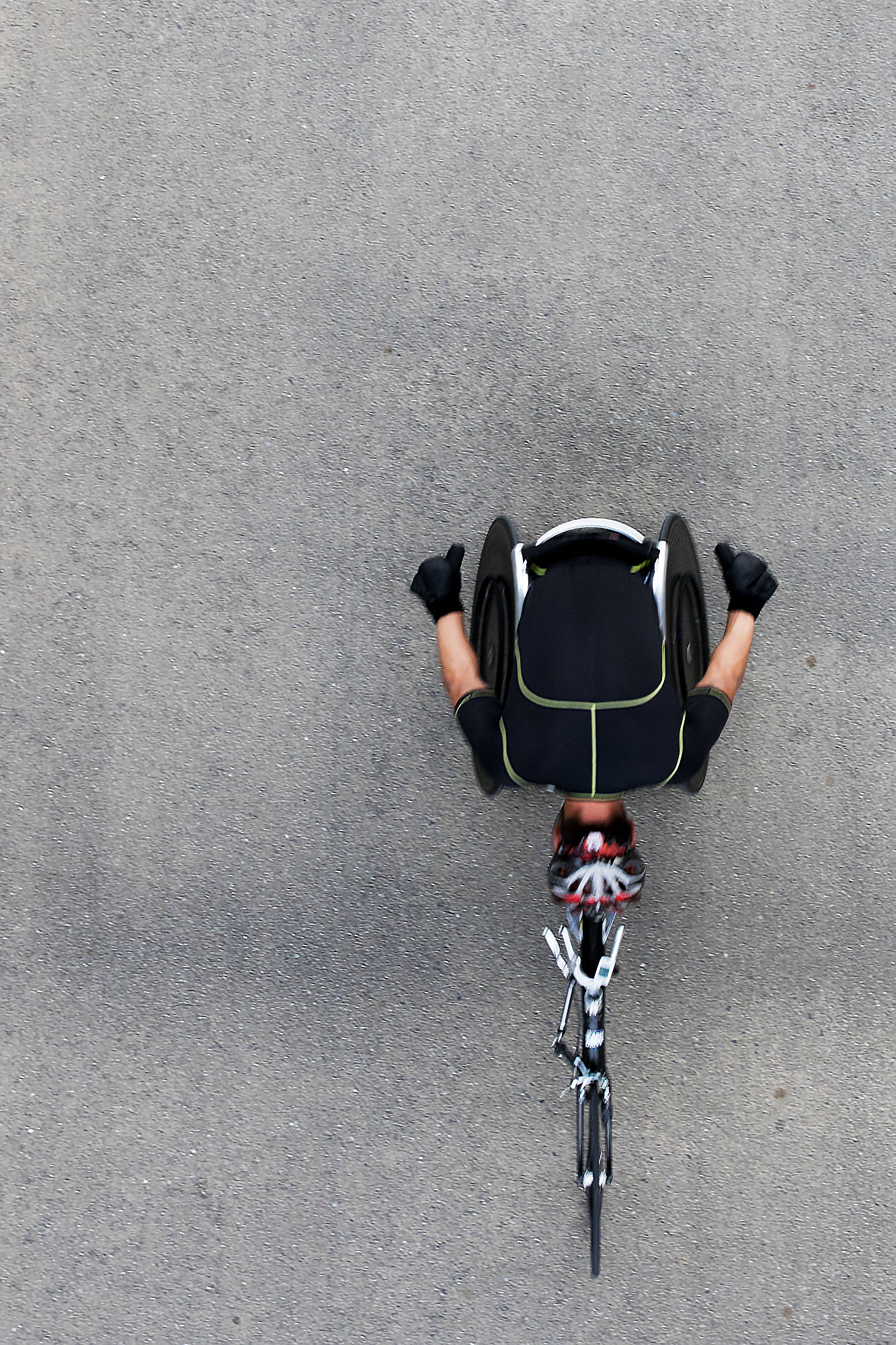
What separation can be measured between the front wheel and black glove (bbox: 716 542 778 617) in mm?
1703

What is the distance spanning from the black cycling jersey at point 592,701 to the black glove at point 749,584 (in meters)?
0.39

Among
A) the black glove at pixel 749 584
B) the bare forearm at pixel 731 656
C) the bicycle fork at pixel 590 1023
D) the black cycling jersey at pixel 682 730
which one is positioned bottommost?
the bicycle fork at pixel 590 1023

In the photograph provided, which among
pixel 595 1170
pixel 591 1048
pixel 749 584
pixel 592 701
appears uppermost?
pixel 749 584

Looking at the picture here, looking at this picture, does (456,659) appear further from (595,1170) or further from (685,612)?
(595,1170)

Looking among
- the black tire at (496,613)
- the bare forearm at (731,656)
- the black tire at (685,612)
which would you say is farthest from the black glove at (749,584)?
the black tire at (496,613)

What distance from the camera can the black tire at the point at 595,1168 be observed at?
2.67m

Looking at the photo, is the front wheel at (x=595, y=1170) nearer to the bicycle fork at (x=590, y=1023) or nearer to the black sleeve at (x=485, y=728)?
the bicycle fork at (x=590, y=1023)

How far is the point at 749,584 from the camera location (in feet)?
9.07

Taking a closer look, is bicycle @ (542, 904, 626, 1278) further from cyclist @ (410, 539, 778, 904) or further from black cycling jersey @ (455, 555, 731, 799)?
black cycling jersey @ (455, 555, 731, 799)

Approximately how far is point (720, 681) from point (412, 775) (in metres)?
1.19

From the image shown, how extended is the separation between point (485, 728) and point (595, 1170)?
154cm

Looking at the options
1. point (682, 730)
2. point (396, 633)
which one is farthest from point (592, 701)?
point (396, 633)

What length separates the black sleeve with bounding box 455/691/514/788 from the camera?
255 cm

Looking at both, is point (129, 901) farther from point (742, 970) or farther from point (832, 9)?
point (832, 9)
